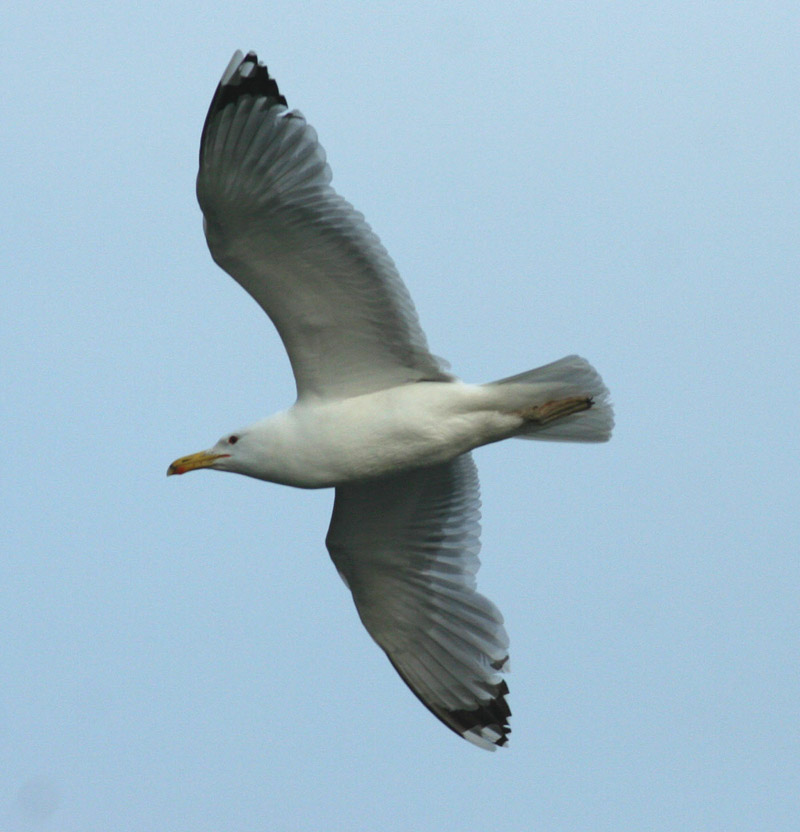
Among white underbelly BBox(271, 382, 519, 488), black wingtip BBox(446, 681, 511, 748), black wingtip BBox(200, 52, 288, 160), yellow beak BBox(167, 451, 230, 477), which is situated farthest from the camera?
black wingtip BBox(446, 681, 511, 748)

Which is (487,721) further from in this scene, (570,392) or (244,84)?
(244,84)

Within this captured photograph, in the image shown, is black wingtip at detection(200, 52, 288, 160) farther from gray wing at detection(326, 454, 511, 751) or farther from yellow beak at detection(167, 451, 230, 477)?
gray wing at detection(326, 454, 511, 751)

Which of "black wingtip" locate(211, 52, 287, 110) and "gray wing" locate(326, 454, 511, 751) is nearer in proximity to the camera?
"black wingtip" locate(211, 52, 287, 110)

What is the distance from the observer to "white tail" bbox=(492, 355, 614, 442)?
24.6 ft

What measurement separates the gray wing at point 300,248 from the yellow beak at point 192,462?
566 millimetres

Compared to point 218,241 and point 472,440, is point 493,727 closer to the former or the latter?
point 472,440

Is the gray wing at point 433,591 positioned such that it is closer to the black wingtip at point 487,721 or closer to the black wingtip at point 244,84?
the black wingtip at point 487,721


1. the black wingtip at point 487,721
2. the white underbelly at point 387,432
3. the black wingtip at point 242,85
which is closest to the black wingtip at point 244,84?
the black wingtip at point 242,85

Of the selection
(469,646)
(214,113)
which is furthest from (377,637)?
(214,113)

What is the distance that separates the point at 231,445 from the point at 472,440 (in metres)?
1.21

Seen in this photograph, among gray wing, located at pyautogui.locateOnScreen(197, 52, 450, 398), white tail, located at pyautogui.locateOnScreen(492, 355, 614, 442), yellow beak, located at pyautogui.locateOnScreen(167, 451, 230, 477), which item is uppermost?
gray wing, located at pyautogui.locateOnScreen(197, 52, 450, 398)

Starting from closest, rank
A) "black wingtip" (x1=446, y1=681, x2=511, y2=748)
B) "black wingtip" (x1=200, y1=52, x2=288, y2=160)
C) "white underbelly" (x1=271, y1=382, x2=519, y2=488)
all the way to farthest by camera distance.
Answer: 1. "black wingtip" (x1=200, y1=52, x2=288, y2=160)
2. "white underbelly" (x1=271, y1=382, x2=519, y2=488)
3. "black wingtip" (x1=446, y1=681, x2=511, y2=748)

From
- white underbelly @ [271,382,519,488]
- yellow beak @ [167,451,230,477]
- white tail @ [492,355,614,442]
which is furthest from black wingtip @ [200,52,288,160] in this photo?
white tail @ [492,355,614,442]

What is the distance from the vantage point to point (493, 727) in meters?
8.50
